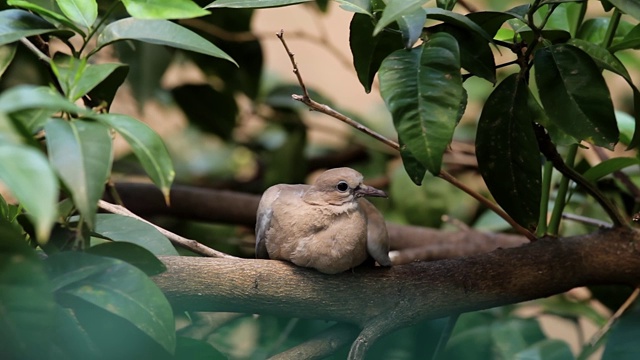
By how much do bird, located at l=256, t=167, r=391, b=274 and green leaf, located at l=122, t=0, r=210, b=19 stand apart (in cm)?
35

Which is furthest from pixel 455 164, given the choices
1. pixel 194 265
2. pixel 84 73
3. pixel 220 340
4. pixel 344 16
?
pixel 84 73

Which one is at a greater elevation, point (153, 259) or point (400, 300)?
point (153, 259)

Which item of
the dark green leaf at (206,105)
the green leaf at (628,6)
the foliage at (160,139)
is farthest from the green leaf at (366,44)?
the dark green leaf at (206,105)

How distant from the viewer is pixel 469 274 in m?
1.10

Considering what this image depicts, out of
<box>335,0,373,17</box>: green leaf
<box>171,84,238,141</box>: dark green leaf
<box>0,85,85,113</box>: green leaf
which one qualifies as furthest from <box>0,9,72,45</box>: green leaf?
<box>171,84,238,141</box>: dark green leaf

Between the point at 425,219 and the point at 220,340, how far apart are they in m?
0.95

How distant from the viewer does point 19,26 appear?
87 centimetres

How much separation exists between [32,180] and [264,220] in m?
0.57

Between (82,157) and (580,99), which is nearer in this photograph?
(82,157)

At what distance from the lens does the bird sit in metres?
1.04

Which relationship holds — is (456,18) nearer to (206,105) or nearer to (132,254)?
(132,254)

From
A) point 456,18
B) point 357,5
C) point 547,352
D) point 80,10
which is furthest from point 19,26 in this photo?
point 547,352

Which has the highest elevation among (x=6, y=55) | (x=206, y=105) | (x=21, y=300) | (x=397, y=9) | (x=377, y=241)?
(x=397, y=9)

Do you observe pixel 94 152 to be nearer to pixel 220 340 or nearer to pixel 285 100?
pixel 220 340
